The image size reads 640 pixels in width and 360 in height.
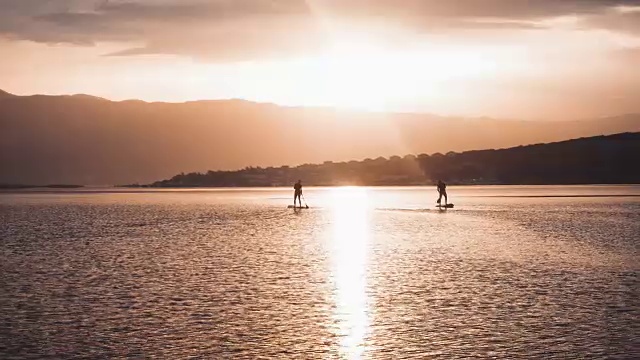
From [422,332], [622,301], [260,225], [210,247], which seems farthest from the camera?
[260,225]

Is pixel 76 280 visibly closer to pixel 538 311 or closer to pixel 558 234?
pixel 538 311

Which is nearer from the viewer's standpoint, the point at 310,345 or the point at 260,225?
the point at 310,345

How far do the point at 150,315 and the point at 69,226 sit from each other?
171 ft

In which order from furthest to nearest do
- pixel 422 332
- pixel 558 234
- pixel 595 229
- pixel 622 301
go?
pixel 595 229
pixel 558 234
pixel 622 301
pixel 422 332

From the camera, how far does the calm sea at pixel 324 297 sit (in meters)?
21.3

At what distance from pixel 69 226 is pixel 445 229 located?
108 ft

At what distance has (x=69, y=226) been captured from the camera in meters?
74.9

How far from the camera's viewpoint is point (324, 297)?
97.7 ft

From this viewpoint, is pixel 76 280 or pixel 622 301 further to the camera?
pixel 76 280

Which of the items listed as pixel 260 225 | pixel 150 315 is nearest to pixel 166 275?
pixel 150 315

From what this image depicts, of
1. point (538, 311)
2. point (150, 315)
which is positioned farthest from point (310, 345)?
point (538, 311)

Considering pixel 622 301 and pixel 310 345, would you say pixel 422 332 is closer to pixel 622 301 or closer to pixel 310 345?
pixel 310 345

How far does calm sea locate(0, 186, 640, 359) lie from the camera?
69.8 ft

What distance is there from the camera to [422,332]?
23.1 metres
